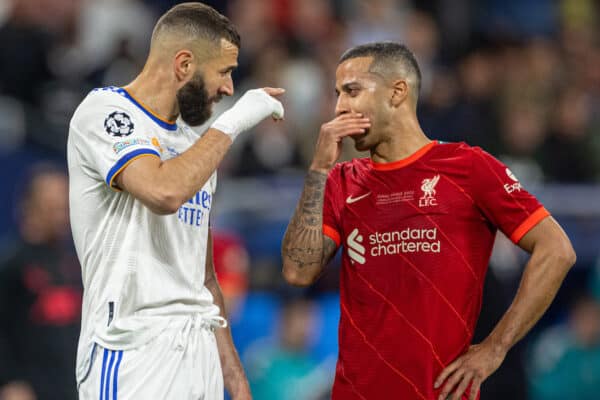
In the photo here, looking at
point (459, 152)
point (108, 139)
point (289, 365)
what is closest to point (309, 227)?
point (459, 152)

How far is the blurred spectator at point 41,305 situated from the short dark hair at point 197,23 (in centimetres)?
Answer: 333

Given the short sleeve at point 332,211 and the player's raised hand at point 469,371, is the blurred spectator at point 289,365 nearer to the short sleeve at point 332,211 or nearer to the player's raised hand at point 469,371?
the short sleeve at point 332,211

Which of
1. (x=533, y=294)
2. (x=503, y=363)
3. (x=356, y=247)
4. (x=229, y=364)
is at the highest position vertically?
(x=356, y=247)

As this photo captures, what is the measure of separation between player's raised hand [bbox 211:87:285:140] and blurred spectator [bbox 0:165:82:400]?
11.3 feet

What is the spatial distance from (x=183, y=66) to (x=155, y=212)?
2.45ft

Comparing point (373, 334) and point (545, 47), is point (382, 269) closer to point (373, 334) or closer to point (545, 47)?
point (373, 334)

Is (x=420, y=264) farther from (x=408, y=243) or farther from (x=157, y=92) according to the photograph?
(x=157, y=92)

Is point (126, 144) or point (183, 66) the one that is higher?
point (183, 66)

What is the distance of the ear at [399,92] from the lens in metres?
5.31

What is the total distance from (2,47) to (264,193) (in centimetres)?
304

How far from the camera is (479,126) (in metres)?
10.7

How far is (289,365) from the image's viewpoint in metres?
8.85

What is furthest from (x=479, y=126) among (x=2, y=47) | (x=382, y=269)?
(x=382, y=269)

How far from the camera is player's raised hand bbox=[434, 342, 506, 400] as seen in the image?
15.7ft
